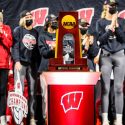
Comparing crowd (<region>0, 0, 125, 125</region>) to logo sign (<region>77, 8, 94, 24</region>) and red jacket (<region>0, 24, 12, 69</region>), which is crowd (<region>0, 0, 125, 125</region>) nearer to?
red jacket (<region>0, 24, 12, 69</region>)

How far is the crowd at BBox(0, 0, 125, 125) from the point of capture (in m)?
5.03

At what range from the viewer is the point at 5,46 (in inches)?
201

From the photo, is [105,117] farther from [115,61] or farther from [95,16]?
[95,16]

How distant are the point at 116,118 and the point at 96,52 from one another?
31.5 inches

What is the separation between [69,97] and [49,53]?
53.7 inches

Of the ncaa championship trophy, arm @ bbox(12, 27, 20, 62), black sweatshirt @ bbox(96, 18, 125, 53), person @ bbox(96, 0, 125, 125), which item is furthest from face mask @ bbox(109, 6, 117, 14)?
the ncaa championship trophy

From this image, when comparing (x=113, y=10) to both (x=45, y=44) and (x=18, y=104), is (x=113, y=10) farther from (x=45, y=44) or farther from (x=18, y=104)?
(x=18, y=104)

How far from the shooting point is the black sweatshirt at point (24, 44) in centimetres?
525

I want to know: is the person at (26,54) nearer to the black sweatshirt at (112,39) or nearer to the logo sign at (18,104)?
the logo sign at (18,104)

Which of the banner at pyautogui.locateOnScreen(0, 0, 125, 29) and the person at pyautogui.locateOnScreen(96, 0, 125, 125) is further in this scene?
the banner at pyautogui.locateOnScreen(0, 0, 125, 29)

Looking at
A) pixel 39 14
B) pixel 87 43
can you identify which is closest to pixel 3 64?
pixel 87 43

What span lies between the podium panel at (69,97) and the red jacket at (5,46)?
1361 millimetres

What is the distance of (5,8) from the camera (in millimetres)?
6055

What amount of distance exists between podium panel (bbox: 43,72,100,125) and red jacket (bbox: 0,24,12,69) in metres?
1.36
